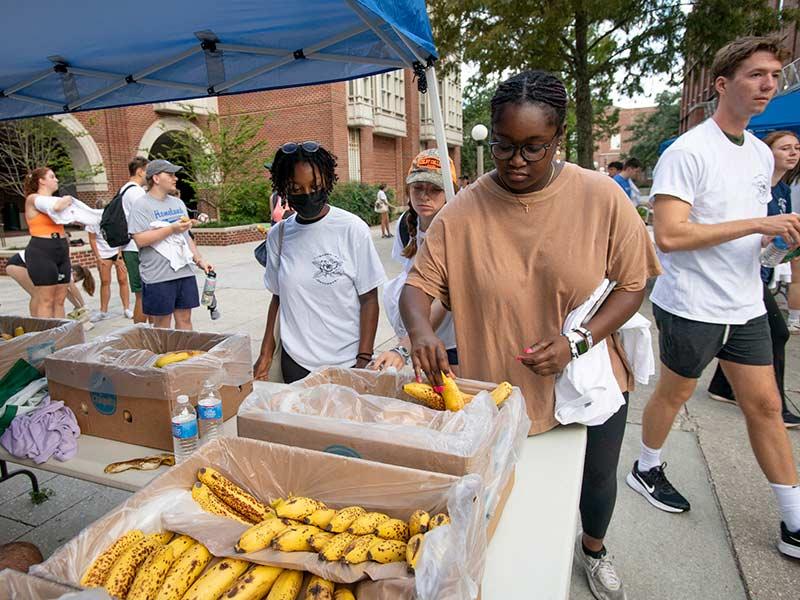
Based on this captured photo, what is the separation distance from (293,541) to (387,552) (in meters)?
0.21

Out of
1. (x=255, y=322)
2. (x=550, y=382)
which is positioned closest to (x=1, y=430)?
(x=550, y=382)

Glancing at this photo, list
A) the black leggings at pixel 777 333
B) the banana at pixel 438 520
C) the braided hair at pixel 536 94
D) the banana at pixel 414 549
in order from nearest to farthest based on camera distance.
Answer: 1. the banana at pixel 414 549
2. the banana at pixel 438 520
3. the braided hair at pixel 536 94
4. the black leggings at pixel 777 333

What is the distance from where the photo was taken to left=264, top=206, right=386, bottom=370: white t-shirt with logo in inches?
104

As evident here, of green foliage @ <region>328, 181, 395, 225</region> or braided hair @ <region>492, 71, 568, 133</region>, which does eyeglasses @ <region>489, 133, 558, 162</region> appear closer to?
braided hair @ <region>492, 71, 568, 133</region>

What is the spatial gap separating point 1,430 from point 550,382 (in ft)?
6.72

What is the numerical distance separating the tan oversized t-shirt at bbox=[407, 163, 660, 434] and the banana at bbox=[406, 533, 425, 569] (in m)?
0.80

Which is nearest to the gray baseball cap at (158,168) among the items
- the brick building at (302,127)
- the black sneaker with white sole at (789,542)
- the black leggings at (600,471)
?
the black leggings at (600,471)

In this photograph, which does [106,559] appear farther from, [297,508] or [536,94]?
[536,94]

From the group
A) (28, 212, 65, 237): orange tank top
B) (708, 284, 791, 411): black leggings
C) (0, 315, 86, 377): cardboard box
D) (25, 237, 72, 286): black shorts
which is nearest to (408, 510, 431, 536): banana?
(0, 315, 86, 377): cardboard box

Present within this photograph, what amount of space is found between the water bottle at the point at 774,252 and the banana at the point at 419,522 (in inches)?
85.2

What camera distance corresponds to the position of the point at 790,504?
8.25 ft

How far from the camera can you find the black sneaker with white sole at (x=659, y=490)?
296cm

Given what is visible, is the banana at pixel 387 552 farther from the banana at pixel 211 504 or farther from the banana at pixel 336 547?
the banana at pixel 211 504

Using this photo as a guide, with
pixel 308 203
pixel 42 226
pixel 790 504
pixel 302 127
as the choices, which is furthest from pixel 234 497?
pixel 302 127
